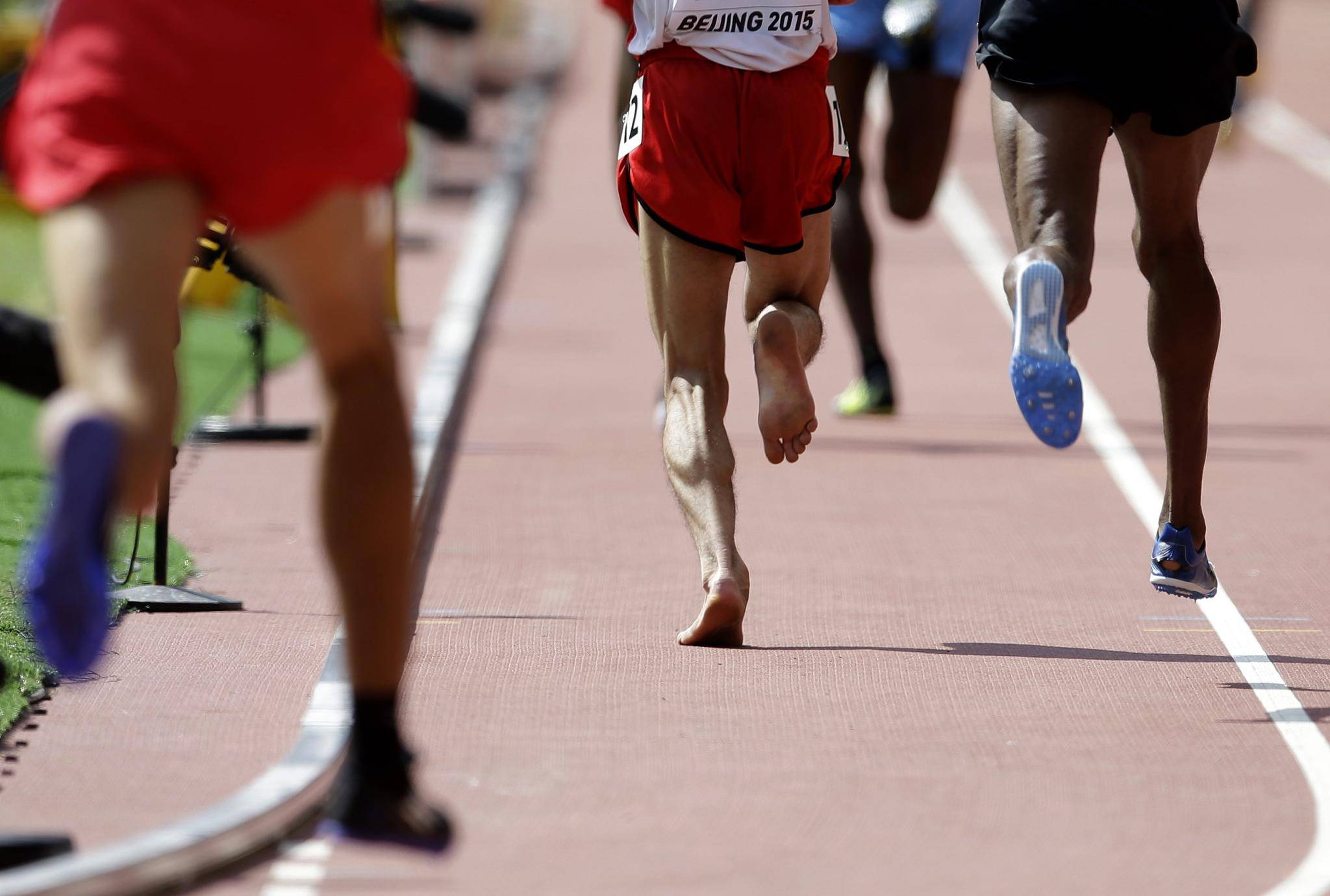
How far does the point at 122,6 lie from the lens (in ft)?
12.0

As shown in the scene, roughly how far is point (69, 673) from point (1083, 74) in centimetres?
286

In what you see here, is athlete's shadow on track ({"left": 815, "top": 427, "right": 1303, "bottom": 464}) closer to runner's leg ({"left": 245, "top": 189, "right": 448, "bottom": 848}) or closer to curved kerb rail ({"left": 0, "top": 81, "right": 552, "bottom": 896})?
curved kerb rail ({"left": 0, "top": 81, "right": 552, "bottom": 896})

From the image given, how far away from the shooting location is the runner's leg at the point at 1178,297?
571cm

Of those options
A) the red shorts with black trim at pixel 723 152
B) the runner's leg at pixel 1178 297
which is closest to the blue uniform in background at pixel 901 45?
the runner's leg at pixel 1178 297

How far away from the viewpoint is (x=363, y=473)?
12.7 ft

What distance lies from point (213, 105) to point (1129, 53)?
2537mm

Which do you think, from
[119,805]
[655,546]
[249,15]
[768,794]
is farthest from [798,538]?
Answer: [249,15]

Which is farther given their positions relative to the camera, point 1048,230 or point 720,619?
point 720,619

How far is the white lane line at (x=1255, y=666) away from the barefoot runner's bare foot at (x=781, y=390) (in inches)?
29.8

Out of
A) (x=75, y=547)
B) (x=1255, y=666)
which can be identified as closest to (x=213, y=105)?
(x=75, y=547)

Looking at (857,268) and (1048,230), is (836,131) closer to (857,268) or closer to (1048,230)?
(1048,230)

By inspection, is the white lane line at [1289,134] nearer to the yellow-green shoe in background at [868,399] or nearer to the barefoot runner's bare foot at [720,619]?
the yellow-green shoe in background at [868,399]

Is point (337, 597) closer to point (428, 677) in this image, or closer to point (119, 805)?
point (119, 805)

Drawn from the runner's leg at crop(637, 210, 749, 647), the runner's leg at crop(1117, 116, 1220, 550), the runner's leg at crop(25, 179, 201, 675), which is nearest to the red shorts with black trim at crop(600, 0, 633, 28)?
the runner's leg at crop(637, 210, 749, 647)
